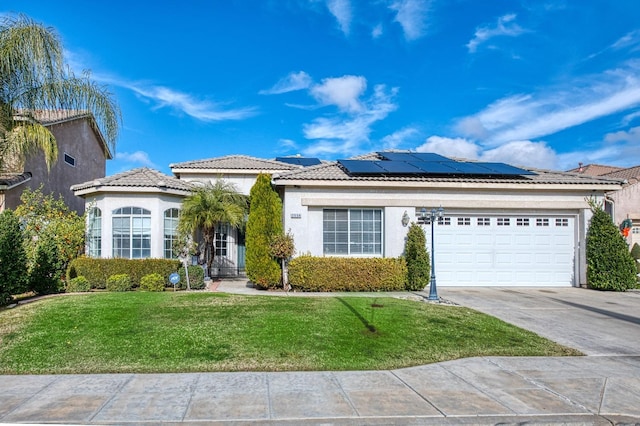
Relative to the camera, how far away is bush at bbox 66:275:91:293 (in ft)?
41.2

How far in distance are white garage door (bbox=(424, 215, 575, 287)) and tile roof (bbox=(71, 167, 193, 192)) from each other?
9067mm

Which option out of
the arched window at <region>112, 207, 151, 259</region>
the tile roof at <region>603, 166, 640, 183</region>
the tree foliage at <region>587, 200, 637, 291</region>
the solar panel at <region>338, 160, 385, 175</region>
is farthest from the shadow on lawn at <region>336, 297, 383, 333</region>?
the tile roof at <region>603, 166, 640, 183</region>

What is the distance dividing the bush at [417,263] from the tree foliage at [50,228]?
10937 mm

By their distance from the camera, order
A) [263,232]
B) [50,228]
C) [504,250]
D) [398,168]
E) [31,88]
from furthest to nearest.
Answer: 1. [398,168]
2. [504,250]
3. [263,232]
4. [50,228]
5. [31,88]

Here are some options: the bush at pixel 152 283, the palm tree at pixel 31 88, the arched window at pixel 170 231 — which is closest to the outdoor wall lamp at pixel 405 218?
the arched window at pixel 170 231

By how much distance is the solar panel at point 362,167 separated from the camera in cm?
1418

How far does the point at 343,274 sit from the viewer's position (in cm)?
1331

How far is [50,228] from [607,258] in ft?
61.1

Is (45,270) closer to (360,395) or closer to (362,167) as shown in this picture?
(362,167)

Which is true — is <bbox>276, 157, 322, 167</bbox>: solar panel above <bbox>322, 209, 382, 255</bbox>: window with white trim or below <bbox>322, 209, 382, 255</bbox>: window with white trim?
above

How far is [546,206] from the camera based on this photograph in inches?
578

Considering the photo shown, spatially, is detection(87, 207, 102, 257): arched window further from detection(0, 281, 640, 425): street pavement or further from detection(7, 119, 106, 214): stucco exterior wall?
detection(0, 281, 640, 425): street pavement

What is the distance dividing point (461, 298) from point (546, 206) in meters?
5.46

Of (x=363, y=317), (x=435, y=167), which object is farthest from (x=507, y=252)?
(x=363, y=317)
